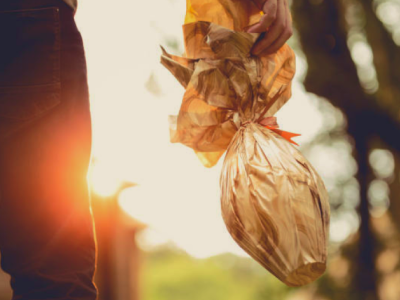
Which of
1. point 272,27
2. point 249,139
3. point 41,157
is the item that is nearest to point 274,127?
point 249,139

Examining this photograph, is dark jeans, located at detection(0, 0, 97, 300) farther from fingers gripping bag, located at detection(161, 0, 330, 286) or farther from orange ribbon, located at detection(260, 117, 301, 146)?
orange ribbon, located at detection(260, 117, 301, 146)

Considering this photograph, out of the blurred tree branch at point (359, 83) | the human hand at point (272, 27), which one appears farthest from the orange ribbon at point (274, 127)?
the blurred tree branch at point (359, 83)

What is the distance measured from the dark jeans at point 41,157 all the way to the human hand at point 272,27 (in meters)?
0.49

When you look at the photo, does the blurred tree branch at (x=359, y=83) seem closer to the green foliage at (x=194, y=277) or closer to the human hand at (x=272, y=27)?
the human hand at (x=272, y=27)

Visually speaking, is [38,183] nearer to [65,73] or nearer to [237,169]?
[65,73]

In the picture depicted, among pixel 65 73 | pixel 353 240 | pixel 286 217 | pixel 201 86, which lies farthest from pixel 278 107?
pixel 353 240

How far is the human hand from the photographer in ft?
4.07

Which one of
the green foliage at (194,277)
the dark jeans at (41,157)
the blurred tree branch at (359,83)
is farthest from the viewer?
the green foliage at (194,277)

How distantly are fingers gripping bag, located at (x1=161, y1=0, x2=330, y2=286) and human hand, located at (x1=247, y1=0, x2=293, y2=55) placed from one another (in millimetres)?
25

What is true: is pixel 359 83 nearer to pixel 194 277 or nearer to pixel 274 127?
pixel 274 127

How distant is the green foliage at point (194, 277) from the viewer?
1411 inches

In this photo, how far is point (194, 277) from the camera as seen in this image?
36.2 meters

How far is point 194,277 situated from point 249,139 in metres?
36.4

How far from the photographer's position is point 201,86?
126 centimetres
